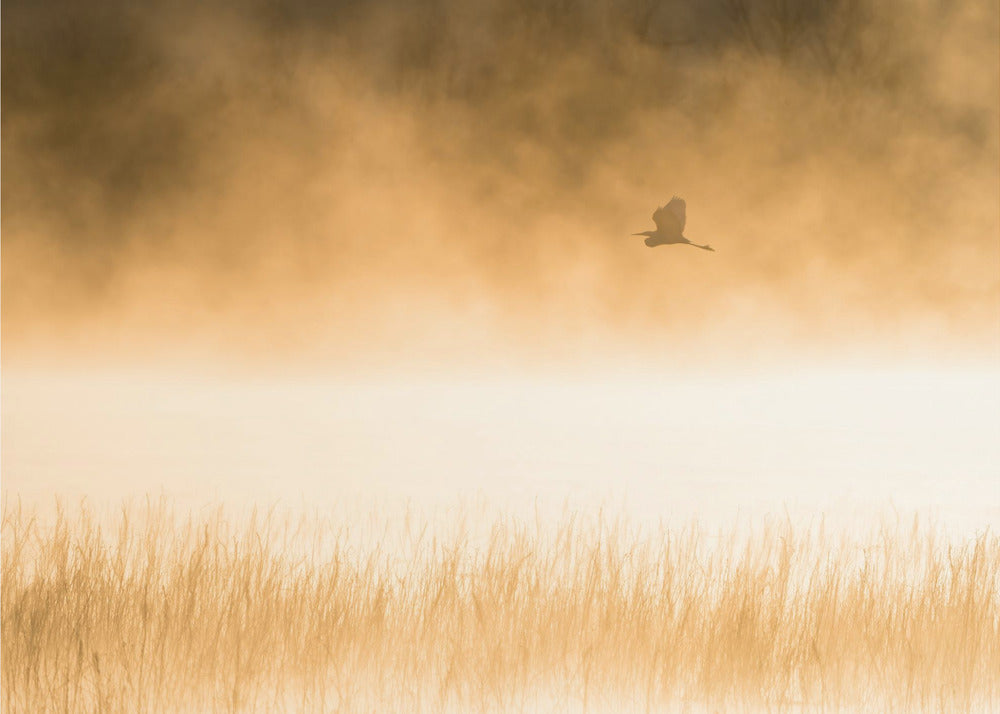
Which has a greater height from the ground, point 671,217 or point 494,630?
point 671,217

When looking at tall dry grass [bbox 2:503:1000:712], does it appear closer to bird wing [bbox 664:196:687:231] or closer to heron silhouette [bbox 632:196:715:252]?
heron silhouette [bbox 632:196:715:252]

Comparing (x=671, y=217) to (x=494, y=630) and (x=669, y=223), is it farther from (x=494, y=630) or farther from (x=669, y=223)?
(x=494, y=630)

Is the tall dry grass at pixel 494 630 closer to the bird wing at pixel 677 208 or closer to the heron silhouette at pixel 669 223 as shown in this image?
the heron silhouette at pixel 669 223

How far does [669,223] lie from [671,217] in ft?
0.20

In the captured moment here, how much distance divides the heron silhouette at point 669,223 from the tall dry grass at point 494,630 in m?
3.61

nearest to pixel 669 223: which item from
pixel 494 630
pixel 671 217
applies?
pixel 671 217

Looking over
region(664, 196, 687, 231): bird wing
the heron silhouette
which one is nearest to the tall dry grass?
the heron silhouette

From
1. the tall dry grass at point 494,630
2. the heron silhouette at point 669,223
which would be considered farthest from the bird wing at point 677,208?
the tall dry grass at point 494,630

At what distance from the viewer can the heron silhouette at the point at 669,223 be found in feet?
28.8

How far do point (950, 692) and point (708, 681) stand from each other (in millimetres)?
1098

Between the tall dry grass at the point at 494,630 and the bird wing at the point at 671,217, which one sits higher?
the bird wing at the point at 671,217

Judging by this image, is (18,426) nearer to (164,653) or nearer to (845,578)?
(164,653)

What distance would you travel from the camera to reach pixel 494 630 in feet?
16.5

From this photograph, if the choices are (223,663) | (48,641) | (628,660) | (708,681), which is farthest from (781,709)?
(48,641)
